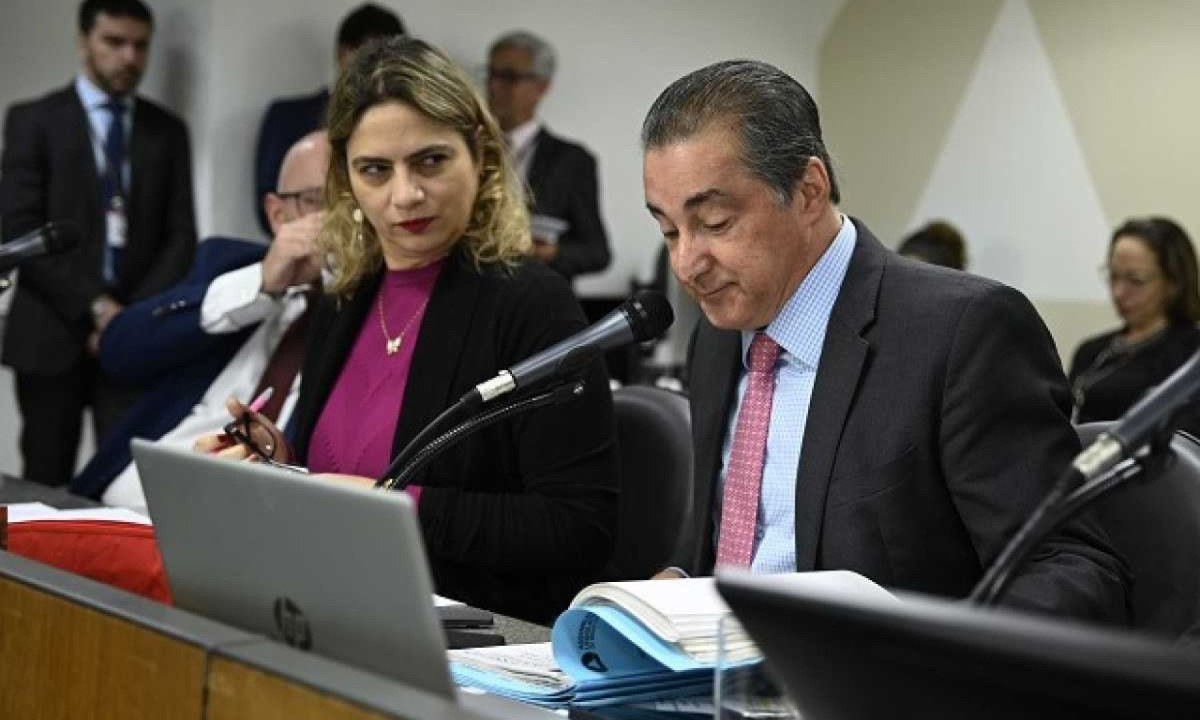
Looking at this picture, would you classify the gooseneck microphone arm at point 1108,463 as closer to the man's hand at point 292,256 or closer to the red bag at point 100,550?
the red bag at point 100,550

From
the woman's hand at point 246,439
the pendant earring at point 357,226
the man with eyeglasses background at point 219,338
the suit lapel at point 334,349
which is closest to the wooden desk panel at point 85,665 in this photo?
the woman's hand at point 246,439

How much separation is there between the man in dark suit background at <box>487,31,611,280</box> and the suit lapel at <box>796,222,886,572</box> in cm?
389

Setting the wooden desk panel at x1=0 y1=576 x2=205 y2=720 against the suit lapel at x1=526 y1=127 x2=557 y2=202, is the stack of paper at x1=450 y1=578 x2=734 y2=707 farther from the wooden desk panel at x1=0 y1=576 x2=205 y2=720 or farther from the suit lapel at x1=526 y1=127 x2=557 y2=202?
the suit lapel at x1=526 y1=127 x2=557 y2=202

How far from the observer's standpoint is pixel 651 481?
2539 mm

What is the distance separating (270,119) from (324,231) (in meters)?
3.14

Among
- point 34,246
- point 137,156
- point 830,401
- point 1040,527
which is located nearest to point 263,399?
point 34,246

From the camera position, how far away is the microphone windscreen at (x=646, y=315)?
1.73m

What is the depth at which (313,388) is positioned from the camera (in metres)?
2.59

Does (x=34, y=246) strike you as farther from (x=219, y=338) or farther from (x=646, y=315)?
(x=646, y=315)

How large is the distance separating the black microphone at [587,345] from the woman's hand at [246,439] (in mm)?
670

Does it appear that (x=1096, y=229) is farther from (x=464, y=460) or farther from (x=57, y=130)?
(x=464, y=460)

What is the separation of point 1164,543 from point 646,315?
2.01 feet

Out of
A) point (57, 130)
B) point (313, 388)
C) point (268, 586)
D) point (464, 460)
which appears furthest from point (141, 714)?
point (57, 130)

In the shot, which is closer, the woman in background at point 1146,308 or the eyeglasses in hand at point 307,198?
the eyeglasses in hand at point 307,198
